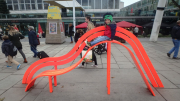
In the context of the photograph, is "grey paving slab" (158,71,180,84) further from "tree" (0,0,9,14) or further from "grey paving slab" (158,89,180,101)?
"tree" (0,0,9,14)

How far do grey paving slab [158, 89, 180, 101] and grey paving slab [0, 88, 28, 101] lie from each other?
3.72 metres

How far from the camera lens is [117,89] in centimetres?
333

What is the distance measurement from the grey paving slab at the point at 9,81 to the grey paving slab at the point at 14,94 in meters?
0.32

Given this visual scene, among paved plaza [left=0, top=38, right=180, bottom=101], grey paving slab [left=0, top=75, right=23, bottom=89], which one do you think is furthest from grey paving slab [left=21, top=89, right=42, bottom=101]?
grey paving slab [left=0, top=75, right=23, bottom=89]

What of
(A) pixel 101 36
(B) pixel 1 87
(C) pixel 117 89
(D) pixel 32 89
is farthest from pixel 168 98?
(B) pixel 1 87

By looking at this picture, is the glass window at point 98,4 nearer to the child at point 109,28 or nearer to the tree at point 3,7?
the tree at point 3,7

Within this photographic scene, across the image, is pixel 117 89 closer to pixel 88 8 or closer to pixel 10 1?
pixel 88 8

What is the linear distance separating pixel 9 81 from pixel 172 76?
18.4 feet

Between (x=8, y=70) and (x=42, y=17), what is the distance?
1897cm

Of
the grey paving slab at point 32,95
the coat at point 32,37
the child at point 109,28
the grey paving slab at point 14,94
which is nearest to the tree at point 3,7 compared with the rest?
the coat at point 32,37

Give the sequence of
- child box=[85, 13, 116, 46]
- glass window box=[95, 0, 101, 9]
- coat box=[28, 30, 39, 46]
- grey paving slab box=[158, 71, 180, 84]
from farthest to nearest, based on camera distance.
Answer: glass window box=[95, 0, 101, 9], coat box=[28, 30, 39, 46], grey paving slab box=[158, 71, 180, 84], child box=[85, 13, 116, 46]

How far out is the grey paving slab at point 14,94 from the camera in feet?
9.67

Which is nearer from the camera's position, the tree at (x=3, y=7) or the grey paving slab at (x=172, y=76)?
the grey paving slab at (x=172, y=76)

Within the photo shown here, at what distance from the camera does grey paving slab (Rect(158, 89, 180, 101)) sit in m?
2.90
